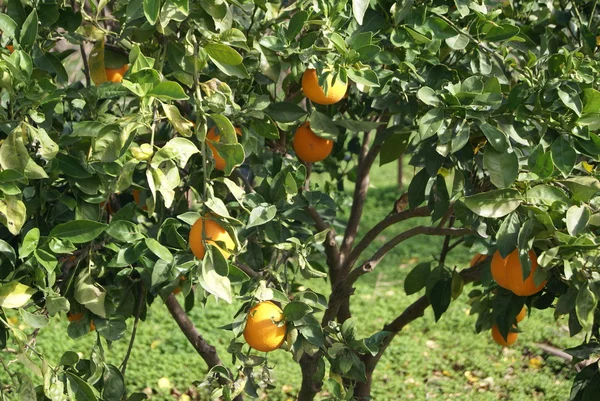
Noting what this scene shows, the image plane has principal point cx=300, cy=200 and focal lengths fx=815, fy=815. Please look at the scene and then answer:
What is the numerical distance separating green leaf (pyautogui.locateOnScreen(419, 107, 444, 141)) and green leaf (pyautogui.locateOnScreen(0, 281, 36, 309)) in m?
0.70

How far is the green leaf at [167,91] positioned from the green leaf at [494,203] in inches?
18.1

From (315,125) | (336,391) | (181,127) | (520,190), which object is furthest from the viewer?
(315,125)

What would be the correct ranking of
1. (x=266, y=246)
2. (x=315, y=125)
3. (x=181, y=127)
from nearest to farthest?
(x=181, y=127), (x=315, y=125), (x=266, y=246)

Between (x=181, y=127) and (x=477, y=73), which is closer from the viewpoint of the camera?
(x=181, y=127)

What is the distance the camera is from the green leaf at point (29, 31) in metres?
1.32

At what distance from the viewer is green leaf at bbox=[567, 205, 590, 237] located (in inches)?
47.1

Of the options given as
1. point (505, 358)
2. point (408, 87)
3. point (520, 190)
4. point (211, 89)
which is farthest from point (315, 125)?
point (505, 358)

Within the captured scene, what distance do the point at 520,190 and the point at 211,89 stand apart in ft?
1.76

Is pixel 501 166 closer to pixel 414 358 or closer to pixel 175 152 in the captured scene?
pixel 175 152

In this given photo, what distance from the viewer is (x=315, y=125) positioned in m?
1.62

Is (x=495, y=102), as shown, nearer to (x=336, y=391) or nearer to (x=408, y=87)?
(x=408, y=87)

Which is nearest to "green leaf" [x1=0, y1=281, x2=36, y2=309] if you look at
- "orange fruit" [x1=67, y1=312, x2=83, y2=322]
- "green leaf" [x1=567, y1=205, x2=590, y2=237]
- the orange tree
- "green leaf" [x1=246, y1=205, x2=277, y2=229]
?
the orange tree

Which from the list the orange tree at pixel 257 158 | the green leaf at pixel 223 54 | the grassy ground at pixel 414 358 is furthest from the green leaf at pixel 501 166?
the grassy ground at pixel 414 358

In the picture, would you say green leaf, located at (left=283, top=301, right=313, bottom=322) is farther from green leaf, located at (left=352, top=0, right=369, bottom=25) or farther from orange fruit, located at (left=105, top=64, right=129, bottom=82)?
orange fruit, located at (left=105, top=64, right=129, bottom=82)
